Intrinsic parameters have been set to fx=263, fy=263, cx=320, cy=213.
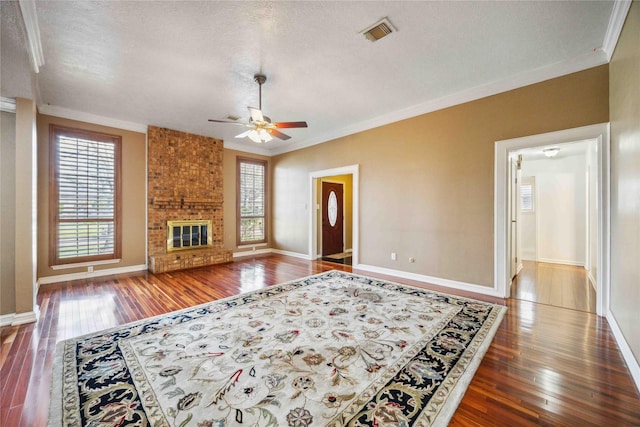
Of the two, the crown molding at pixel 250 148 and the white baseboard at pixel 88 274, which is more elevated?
the crown molding at pixel 250 148

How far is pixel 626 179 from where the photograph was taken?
88.7 inches

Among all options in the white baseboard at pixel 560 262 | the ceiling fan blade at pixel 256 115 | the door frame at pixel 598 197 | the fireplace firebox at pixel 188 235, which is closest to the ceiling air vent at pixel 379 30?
the ceiling fan blade at pixel 256 115

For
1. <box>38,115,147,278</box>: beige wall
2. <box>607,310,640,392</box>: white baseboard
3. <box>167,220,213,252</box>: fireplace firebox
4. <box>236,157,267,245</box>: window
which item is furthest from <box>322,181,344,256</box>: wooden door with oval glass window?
<box>607,310,640,392</box>: white baseboard

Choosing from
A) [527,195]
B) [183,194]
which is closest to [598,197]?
[527,195]

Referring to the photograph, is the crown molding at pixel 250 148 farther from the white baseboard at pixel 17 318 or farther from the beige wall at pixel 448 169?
the white baseboard at pixel 17 318

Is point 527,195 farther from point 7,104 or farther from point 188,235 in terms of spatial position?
point 7,104

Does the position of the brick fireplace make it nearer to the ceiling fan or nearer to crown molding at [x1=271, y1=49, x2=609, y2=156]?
the ceiling fan

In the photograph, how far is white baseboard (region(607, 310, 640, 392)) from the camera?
1.88m

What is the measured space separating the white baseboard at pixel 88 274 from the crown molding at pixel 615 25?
24.6ft

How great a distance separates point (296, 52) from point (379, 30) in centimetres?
91

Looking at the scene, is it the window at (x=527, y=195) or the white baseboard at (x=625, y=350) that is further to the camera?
the window at (x=527, y=195)

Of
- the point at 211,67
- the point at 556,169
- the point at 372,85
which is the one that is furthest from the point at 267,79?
the point at 556,169

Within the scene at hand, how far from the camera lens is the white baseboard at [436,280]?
381 centimetres

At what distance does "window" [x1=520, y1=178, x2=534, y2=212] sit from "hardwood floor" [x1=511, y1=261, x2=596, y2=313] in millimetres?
1551
